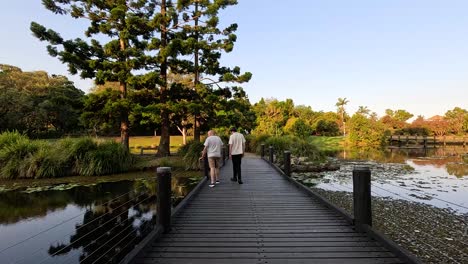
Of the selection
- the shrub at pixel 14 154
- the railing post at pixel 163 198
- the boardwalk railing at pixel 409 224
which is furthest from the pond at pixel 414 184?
the shrub at pixel 14 154

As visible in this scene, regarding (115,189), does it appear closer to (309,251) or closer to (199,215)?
(199,215)

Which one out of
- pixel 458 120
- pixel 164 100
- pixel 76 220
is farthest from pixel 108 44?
pixel 458 120

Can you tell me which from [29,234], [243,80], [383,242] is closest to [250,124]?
[243,80]

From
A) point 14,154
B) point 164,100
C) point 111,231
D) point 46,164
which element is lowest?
point 111,231

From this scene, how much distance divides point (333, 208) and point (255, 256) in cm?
244

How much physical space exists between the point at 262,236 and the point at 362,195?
1.42m

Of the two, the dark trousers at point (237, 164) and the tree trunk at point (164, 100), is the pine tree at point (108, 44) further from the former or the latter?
the dark trousers at point (237, 164)

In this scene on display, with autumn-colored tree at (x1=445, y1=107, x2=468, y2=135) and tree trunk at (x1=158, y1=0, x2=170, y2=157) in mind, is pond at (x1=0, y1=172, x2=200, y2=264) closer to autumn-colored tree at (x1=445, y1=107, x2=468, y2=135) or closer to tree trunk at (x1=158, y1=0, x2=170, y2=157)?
tree trunk at (x1=158, y1=0, x2=170, y2=157)

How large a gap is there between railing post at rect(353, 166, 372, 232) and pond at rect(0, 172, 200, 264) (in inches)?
151

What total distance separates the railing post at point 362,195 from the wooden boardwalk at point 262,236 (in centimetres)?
22

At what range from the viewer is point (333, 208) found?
5414 millimetres

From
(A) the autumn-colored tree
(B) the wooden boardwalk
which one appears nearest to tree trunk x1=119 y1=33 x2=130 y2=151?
(B) the wooden boardwalk

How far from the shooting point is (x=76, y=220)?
25.4 feet

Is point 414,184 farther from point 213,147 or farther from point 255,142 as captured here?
point 255,142
